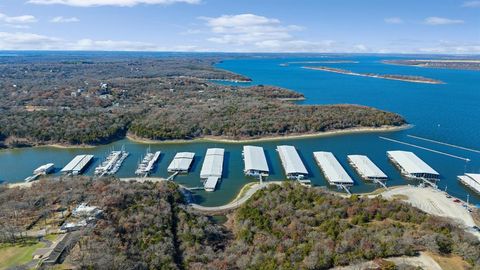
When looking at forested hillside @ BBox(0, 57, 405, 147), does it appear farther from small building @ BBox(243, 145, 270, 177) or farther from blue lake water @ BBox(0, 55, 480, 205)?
small building @ BBox(243, 145, 270, 177)

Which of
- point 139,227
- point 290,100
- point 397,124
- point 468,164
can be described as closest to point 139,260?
point 139,227

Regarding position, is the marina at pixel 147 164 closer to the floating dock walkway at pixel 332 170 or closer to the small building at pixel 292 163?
the small building at pixel 292 163

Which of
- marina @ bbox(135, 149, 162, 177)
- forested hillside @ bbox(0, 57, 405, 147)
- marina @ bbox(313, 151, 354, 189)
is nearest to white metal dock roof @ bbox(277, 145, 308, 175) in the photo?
marina @ bbox(313, 151, 354, 189)

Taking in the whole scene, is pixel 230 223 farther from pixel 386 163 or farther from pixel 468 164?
pixel 468 164

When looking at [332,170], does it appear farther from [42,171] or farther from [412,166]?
[42,171]

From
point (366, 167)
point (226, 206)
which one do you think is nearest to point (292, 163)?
point (366, 167)

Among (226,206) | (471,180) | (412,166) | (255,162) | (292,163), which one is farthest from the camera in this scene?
(255,162)
